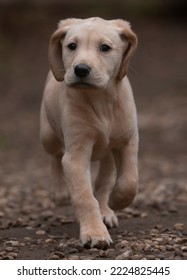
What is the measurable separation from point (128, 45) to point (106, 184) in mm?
1454

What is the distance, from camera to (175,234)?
21.6ft

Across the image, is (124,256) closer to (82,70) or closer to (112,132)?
(112,132)

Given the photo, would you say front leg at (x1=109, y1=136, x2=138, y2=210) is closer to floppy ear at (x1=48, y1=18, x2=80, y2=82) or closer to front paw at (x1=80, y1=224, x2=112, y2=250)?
front paw at (x1=80, y1=224, x2=112, y2=250)

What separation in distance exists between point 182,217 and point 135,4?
54.7 feet

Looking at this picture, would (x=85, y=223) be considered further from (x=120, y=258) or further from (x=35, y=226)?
(x=35, y=226)

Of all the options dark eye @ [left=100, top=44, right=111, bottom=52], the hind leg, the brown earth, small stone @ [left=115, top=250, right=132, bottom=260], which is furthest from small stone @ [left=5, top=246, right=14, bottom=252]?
dark eye @ [left=100, top=44, right=111, bottom=52]

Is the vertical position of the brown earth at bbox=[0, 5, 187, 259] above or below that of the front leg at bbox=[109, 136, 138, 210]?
below

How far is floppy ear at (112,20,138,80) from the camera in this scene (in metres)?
6.24

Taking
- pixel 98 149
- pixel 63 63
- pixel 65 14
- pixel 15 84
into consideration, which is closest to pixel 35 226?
pixel 98 149

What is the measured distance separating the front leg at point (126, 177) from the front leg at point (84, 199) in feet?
1.17

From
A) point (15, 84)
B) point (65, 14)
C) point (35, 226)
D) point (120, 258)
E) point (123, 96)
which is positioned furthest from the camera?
point (65, 14)

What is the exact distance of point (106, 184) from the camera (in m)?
7.16

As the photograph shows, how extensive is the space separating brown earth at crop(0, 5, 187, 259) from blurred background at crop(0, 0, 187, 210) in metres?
0.02

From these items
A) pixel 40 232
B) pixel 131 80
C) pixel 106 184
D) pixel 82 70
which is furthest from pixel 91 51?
pixel 131 80
